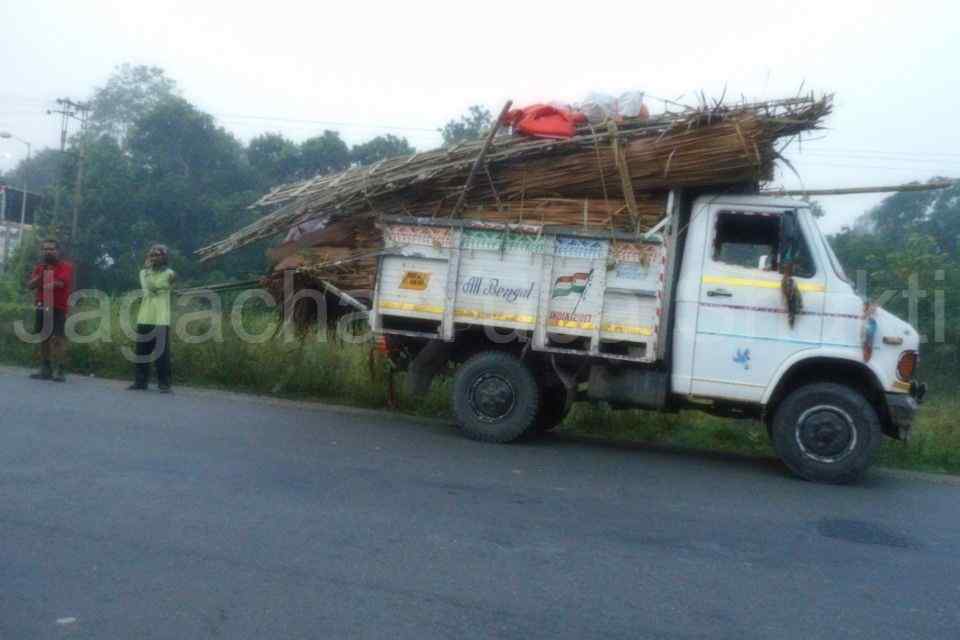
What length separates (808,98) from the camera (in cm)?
754

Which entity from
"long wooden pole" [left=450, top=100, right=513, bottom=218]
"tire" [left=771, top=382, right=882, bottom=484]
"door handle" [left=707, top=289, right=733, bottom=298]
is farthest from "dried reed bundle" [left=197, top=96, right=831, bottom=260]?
"tire" [left=771, top=382, right=882, bottom=484]

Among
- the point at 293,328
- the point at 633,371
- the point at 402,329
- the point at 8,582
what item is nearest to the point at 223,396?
the point at 293,328

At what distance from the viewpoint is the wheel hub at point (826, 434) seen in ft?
24.8

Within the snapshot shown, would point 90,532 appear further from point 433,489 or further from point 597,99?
point 597,99

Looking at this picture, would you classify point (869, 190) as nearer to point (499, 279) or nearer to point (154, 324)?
point (499, 279)

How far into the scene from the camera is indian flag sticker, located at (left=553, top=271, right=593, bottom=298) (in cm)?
814

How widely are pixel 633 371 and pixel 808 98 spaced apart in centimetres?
252

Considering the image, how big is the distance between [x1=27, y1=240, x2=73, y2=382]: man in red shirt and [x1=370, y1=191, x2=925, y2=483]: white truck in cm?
449

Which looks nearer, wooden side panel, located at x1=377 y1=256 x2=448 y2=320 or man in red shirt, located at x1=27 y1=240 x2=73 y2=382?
wooden side panel, located at x1=377 y1=256 x2=448 y2=320

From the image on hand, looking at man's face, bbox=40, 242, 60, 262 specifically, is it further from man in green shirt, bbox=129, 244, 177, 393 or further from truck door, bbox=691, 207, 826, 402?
truck door, bbox=691, 207, 826, 402

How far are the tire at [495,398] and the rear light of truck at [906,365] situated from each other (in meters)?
2.83

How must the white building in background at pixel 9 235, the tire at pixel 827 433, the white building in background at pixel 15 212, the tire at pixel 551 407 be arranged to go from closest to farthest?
the tire at pixel 827 433
the tire at pixel 551 407
the white building in background at pixel 9 235
the white building in background at pixel 15 212

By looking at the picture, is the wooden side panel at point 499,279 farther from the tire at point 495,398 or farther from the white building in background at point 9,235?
the white building in background at point 9,235

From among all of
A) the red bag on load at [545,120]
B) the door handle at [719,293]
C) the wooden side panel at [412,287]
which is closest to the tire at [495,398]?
the wooden side panel at [412,287]
